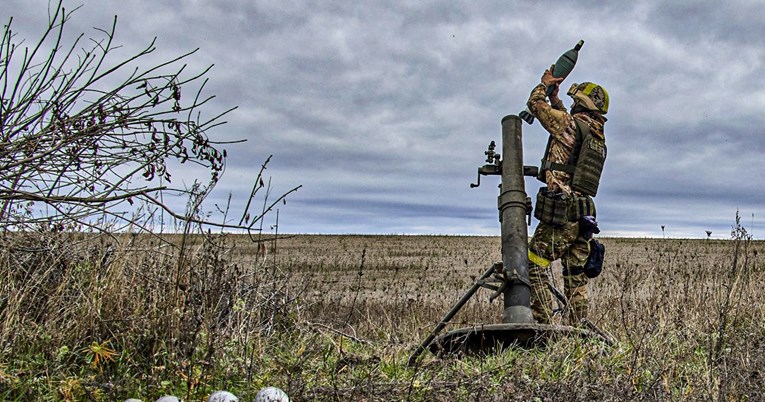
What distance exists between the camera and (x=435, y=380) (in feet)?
12.8

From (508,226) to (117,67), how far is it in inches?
138

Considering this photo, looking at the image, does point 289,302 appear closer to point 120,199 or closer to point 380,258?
point 120,199

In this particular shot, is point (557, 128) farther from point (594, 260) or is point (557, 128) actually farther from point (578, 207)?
point (594, 260)

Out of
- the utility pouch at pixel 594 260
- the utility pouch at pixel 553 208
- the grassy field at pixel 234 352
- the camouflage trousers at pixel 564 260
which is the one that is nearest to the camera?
the grassy field at pixel 234 352

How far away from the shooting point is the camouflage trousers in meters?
6.44

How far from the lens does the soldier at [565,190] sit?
6605 millimetres

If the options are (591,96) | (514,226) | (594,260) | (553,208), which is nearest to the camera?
(514,226)

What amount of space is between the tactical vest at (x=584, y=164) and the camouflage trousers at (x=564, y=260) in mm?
434

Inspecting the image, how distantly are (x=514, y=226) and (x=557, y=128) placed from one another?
1561 millimetres

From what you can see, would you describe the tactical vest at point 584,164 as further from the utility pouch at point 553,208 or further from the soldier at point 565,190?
the utility pouch at point 553,208

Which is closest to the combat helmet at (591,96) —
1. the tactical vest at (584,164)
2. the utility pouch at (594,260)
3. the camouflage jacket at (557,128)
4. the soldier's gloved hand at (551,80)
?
the camouflage jacket at (557,128)

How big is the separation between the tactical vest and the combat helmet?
270mm

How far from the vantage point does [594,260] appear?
266 inches

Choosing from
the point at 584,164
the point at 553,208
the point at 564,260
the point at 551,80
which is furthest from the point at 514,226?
the point at 551,80
